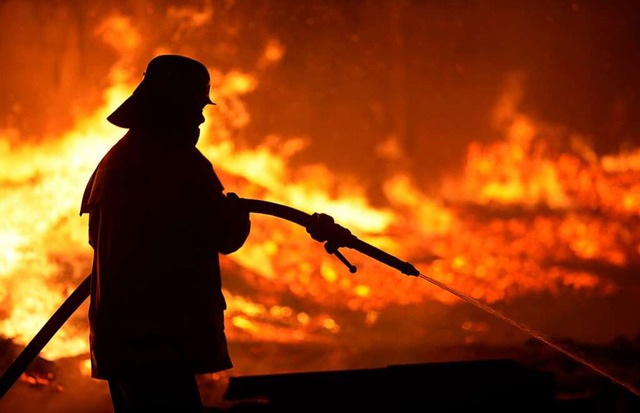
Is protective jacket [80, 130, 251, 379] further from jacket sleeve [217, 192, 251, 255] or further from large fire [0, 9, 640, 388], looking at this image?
large fire [0, 9, 640, 388]

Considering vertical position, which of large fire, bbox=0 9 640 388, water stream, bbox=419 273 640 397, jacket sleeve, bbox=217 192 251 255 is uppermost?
large fire, bbox=0 9 640 388

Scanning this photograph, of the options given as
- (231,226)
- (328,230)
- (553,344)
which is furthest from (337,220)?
(553,344)

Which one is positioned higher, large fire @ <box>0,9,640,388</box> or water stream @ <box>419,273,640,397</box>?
large fire @ <box>0,9,640,388</box>

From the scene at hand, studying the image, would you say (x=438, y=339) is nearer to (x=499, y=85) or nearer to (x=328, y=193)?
(x=328, y=193)

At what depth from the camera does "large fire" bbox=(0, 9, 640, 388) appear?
14.9 ft

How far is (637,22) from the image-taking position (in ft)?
16.5

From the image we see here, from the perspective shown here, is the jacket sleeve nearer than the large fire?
Yes

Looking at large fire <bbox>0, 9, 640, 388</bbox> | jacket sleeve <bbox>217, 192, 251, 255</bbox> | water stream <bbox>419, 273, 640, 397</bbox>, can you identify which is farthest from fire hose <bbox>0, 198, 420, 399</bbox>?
large fire <bbox>0, 9, 640, 388</bbox>

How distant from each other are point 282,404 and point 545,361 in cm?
211

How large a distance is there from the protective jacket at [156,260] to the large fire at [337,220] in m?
2.12

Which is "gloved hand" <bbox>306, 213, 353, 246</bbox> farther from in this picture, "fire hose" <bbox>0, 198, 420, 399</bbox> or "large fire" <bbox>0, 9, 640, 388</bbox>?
"large fire" <bbox>0, 9, 640, 388</bbox>

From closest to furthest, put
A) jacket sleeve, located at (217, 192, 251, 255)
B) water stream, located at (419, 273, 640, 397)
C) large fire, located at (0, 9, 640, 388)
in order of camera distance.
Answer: water stream, located at (419, 273, 640, 397)
jacket sleeve, located at (217, 192, 251, 255)
large fire, located at (0, 9, 640, 388)

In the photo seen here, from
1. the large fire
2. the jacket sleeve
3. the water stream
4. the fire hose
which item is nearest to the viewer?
the water stream

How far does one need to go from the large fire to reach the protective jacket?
6.96ft
